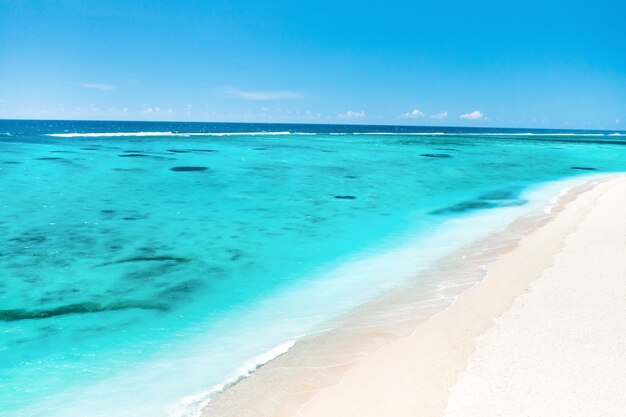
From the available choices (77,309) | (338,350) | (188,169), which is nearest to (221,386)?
(338,350)

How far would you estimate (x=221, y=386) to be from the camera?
5555 millimetres

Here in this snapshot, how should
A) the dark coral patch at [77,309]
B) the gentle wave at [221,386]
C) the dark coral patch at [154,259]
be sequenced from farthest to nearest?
the dark coral patch at [154,259], the dark coral patch at [77,309], the gentle wave at [221,386]

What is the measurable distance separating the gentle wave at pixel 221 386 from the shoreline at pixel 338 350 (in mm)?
76

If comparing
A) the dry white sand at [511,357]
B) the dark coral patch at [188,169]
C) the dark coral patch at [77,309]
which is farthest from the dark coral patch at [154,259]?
the dark coral patch at [188,169]

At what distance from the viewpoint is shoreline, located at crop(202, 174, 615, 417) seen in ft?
17.0

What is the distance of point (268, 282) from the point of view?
9.60 metres

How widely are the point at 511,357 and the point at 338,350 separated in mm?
2220

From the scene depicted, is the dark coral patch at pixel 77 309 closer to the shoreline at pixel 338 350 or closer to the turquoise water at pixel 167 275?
the turquoise water at pixel 167 275

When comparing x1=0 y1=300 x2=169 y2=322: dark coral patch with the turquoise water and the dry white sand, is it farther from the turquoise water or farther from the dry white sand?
the dry white sand

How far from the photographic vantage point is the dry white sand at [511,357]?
4.67 meters

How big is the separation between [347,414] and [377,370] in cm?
106

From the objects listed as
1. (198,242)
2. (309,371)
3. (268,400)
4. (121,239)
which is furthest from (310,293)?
(121,239)

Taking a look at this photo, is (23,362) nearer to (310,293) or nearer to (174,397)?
(174,397)

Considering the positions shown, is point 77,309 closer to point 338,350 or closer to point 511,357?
point 338,350
